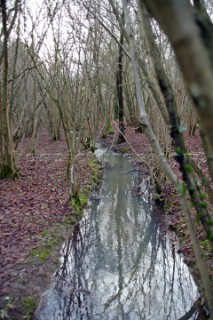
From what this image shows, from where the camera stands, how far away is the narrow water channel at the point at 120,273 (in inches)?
194

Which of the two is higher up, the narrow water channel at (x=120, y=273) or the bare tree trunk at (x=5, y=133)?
the bare tree trunk at (x=5, y=133)

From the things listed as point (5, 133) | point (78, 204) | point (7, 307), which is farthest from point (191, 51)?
point (5, 133)

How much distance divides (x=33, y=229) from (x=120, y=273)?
6.31ft

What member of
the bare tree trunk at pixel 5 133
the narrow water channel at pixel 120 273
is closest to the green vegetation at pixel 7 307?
the narrow water channel at pixel 120 273

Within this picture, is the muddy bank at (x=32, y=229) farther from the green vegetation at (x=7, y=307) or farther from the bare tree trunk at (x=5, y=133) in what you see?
the bare tree trunk at (x=5, y=133)

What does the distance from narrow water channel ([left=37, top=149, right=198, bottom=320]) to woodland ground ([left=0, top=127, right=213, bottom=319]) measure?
0.23 metres

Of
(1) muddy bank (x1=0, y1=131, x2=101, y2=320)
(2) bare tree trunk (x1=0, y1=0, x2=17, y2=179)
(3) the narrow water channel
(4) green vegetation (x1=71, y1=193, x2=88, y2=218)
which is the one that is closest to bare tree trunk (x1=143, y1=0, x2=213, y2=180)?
(1) muddy bank (x1=0, y1=131, x2=101, y2=320)

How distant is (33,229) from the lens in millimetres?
6777

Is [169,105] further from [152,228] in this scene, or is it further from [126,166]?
[126,166]

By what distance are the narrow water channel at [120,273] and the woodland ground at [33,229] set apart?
0.23m

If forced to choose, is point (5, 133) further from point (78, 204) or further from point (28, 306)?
point (28, 306)

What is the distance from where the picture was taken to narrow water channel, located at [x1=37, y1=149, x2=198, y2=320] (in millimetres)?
4918

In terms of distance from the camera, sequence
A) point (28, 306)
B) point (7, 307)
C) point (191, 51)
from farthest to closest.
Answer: point (28, 306), point (7, 307), point (191, 51)

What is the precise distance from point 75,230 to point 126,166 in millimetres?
7203
